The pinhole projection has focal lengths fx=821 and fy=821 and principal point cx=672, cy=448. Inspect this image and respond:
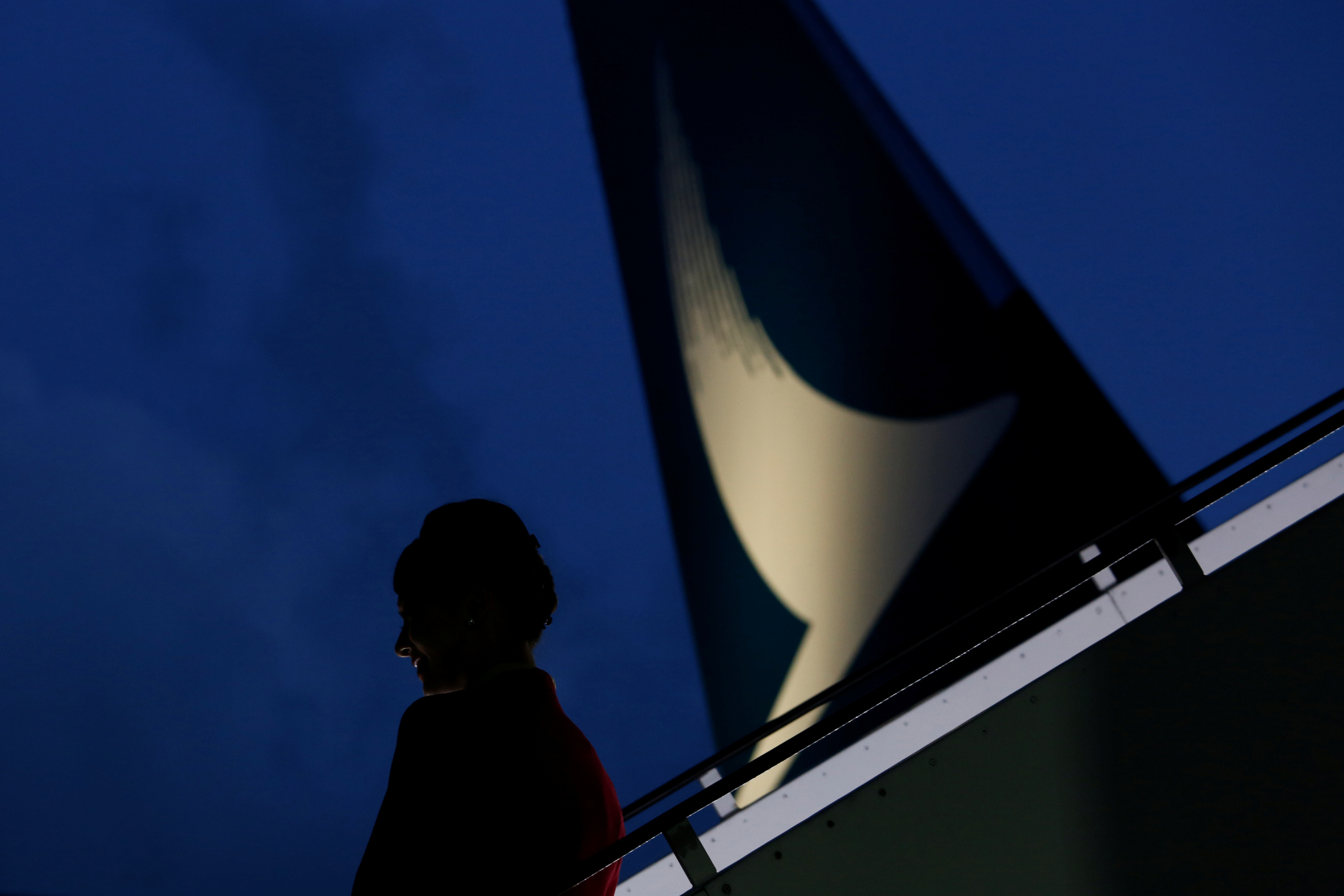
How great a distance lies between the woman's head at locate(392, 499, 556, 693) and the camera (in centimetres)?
104

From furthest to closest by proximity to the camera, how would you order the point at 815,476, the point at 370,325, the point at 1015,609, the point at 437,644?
the point at 370,325 → the point at 815,476 → the point at 1015,609 → the point at 437,644

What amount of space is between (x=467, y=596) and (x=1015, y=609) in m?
1.16

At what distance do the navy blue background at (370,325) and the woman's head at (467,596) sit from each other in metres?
9.18

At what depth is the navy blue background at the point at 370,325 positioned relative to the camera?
918 cm

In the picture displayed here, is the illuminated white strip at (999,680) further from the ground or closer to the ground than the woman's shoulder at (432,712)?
closer to the ground

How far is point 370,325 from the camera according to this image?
14664 mm

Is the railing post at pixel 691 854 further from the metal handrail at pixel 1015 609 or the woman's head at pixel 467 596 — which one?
the woman's head at pixel 467 596

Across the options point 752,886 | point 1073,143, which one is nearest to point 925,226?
point 1073,143

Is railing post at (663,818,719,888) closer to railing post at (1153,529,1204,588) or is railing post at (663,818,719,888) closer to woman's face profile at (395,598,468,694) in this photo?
woman's face profile at (395,598,468,694)

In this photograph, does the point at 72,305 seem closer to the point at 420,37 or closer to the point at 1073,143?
the point at 420,37

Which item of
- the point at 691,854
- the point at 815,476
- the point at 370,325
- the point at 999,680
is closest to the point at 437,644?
the point at 691,854

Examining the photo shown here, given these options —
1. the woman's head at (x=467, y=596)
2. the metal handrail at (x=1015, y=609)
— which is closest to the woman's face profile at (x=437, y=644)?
the woman's head at (x=467, y=596)

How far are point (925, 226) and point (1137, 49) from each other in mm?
4983

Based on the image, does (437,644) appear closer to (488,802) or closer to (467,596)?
(467,596)
